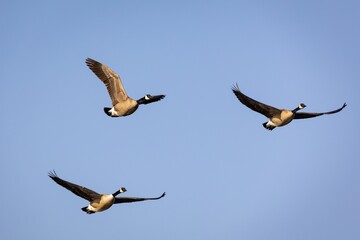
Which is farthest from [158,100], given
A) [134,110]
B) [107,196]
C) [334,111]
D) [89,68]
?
[334,111]

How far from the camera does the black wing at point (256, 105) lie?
26.1 meters

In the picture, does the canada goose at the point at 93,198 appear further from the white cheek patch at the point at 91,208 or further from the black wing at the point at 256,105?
the black wing at the point at 256,105

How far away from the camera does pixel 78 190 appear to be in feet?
83.8

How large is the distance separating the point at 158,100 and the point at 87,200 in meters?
5.62

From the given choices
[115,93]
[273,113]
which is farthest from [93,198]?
[273,113]

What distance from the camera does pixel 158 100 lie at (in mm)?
28984

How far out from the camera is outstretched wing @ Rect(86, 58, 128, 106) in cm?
2800

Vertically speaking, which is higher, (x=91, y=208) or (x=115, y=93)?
(x=115, y=93)

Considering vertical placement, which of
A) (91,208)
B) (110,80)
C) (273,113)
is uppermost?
(110,80)

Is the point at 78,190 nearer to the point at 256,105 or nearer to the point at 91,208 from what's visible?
the point at 91,208

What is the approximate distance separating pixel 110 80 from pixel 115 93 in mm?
590

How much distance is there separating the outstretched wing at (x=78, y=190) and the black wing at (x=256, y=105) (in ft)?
22.2

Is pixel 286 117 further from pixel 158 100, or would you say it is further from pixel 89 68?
pixel 89 68

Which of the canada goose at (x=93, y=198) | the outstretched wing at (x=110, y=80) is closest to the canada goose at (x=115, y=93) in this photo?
the outstretched wing at (x=110, y=80)
